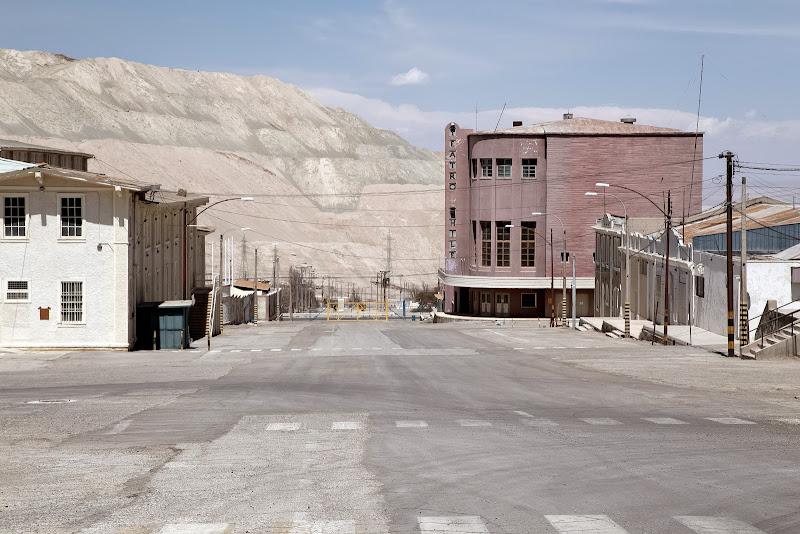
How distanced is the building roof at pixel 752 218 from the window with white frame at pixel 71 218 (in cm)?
3047

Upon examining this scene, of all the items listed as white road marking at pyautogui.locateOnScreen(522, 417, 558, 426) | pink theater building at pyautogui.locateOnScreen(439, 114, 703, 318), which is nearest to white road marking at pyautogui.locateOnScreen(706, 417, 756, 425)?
white road marking at pyautogui.locateOnScreen(522, 417, 558, 426)

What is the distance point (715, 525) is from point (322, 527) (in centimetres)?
383

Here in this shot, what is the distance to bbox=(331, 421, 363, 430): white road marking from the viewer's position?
55.0 feet

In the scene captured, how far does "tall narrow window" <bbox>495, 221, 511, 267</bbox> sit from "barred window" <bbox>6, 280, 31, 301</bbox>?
60265mm

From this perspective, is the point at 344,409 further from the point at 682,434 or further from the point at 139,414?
the point at 682,434

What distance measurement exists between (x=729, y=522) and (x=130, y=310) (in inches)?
1336

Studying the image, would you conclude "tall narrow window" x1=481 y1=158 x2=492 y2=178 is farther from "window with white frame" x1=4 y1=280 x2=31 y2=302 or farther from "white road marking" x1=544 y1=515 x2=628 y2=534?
"white road marking" x1=544 y1=515 x2=628 y2=534

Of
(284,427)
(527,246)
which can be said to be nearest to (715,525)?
(284,427)

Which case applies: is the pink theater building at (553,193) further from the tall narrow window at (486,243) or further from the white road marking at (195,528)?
the white road marking at (195,528)

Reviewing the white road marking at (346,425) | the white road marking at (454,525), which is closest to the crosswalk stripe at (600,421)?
the white road marking at (346,425)

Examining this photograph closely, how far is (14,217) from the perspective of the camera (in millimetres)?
39375

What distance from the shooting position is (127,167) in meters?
178

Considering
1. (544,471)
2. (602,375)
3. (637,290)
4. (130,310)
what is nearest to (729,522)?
(544,471)

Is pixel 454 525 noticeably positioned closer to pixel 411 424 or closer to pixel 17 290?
pixel 411 424
